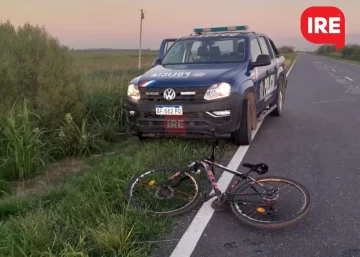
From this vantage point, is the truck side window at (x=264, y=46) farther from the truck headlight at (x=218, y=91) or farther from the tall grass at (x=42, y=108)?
the tall grass at (x=42, y=108)

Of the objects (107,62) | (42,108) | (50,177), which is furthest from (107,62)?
(50,177)

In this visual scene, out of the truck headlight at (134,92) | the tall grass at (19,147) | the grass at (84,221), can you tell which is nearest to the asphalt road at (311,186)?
the grass at (84,221)

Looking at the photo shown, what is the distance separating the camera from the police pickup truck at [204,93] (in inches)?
224

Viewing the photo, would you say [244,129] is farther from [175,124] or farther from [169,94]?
[169,94]

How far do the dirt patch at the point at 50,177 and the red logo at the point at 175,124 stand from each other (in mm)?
1301

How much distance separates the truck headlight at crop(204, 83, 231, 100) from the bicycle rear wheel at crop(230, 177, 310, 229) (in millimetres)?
1946

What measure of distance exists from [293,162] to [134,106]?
2414 millimetres

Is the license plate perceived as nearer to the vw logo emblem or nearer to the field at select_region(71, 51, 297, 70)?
the vw logo emblem

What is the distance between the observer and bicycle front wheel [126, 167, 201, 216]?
13.1 ft

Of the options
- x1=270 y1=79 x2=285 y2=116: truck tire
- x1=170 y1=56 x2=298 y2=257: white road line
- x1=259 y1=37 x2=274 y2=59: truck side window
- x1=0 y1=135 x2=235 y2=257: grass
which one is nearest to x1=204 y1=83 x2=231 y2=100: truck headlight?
x1=0 y1=135 x2=235 y2=257: grass

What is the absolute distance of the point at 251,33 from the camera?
7656 mm

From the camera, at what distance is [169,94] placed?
18.8 feet

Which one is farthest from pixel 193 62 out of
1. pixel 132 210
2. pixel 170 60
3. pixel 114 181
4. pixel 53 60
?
pixel 132 210

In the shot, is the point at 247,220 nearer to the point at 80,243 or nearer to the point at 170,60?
the point at 80,243
